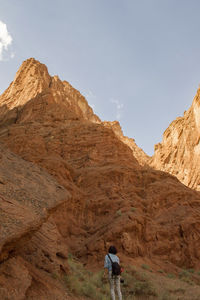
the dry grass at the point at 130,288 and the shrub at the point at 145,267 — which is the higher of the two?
the shrub at the point at 145,267

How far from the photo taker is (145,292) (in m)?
8.56

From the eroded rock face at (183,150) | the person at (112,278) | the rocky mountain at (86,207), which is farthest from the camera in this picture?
the eroded rock face at (183,150)

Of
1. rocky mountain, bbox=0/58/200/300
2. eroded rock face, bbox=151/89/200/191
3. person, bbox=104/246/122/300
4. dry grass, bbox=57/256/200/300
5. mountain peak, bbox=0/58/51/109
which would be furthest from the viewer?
eroded rock face, bbox=151/89/200/191

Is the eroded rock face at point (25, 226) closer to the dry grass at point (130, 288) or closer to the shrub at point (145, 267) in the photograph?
the dry grass at point (130, 288)

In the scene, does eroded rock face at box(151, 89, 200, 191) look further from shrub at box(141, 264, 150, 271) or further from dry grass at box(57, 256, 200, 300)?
dry grass at box(57, 256, 200, 300)

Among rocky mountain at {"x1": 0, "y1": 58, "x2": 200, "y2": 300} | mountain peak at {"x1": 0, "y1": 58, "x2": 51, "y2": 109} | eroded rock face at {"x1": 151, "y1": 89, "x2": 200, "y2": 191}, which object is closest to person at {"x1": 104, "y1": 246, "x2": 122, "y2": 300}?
rocky mountain at {"x1": 0, "y1": 58, "x2": 200, "y2": 300}

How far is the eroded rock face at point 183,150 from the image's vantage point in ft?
140

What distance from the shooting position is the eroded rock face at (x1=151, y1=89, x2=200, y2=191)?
140ft

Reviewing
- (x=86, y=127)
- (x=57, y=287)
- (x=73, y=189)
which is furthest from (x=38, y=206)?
(x=86, y=127)

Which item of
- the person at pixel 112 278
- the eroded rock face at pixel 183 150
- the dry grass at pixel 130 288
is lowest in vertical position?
the dry grass at pixel 130 288

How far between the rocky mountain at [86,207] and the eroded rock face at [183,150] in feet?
74.7

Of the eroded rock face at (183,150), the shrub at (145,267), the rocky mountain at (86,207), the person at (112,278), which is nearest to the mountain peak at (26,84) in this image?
the rocky mountain at (86,207)

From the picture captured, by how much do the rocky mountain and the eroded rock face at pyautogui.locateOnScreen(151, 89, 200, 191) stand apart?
74.7ft

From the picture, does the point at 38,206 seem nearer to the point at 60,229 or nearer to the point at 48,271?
the point at 48,271
